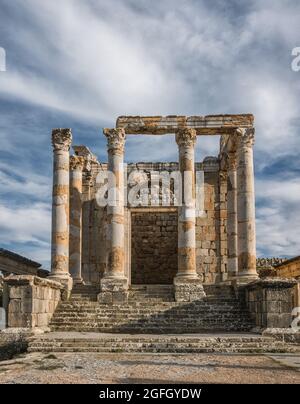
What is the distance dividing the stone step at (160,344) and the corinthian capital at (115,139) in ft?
29.2

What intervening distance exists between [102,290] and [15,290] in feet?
14.9

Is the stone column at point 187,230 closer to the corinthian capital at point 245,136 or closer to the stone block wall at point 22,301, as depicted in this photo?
the corinthian capital at point 245,136

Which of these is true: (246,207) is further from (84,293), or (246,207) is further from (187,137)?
(84,293)

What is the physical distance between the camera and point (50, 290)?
16.6 m

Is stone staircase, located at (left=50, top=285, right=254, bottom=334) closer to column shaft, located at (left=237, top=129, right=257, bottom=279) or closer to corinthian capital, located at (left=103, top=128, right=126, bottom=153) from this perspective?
column shaft, located at (left=237, top=129, right=257, bottom=279)

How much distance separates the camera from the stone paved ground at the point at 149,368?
847 centimetres

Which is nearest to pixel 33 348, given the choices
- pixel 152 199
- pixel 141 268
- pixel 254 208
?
pixel 254 208

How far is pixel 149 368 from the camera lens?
31.3 feet

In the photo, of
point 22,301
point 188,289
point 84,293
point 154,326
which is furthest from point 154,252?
point 22,301

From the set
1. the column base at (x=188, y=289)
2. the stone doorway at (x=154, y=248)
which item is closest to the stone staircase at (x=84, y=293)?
the column base at (x=188, y=289)

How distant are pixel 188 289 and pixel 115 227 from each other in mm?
3559

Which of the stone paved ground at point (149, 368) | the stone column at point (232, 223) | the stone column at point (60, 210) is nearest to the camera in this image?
the stone paved ground at point (149, 368)

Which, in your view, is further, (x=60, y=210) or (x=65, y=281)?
(x=60, y=210)
